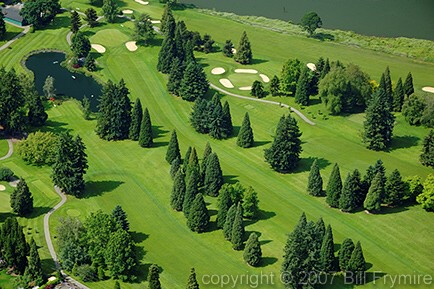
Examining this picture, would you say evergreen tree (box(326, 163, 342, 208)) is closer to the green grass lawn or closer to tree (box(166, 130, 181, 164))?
the green grass lawn

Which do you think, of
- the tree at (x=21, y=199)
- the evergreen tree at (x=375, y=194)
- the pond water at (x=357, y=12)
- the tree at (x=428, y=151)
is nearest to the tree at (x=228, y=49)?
the pond water at (x=357, y=12)

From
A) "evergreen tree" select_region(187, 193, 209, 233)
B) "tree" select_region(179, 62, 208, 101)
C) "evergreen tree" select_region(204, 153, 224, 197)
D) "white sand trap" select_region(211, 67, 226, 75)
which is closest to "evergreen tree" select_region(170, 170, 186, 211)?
"evergreen tree" select_region(204, 153, 224, 197)

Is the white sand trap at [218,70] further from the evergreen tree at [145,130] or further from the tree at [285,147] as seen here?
the tree at [285,147]

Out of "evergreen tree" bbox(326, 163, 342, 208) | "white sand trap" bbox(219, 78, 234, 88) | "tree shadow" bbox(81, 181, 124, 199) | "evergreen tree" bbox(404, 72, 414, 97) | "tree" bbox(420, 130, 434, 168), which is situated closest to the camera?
"evergreen tree" bbox(326, 163, 342, 208)

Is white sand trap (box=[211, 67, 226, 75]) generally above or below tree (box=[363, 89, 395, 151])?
below

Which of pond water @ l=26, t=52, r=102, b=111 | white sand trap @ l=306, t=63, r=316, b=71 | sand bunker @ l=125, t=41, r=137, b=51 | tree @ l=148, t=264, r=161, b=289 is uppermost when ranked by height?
white sand trap @ l=306, t=63, r=316, b=71

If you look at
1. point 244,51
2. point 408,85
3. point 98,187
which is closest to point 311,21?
point 244,51

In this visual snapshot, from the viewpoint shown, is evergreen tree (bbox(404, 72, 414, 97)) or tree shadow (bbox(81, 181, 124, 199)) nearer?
tree shadow (bbox(81, 181, 124, 199))
